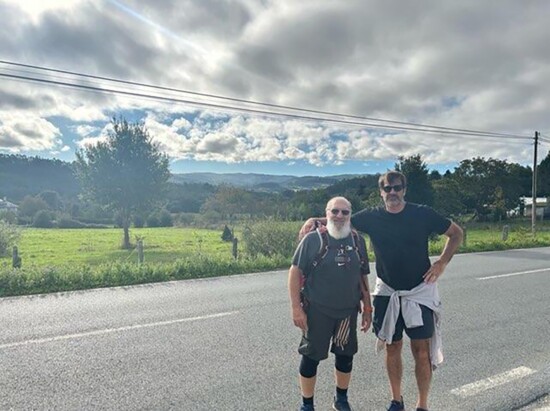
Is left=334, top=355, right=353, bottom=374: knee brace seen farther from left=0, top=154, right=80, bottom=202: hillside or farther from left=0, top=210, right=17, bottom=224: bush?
left=0, top=154, right=80, bottom=202: hillside

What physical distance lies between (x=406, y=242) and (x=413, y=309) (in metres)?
0.54

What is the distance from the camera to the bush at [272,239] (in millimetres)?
13641

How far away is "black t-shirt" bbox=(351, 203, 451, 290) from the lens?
9.98 feet

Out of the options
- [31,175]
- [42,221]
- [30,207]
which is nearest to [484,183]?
[42,221]

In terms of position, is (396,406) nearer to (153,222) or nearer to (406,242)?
(406,242)

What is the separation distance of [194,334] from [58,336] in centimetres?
173

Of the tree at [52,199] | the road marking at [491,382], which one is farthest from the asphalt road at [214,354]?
the tree at [52,199]

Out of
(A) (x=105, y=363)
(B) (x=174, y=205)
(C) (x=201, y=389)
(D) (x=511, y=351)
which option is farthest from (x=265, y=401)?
(B) (x=174, y=205)

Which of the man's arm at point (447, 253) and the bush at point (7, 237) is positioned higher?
the man's arm at point (447, 253)

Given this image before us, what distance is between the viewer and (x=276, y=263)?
10.8 m

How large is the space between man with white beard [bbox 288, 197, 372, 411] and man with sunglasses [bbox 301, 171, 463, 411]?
0.27 m

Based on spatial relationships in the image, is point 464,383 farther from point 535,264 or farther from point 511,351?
point 535,264

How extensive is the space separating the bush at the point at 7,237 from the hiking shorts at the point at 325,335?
710 inches

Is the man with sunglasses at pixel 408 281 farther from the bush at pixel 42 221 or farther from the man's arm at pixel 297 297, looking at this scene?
the bush at pixel 42 221
